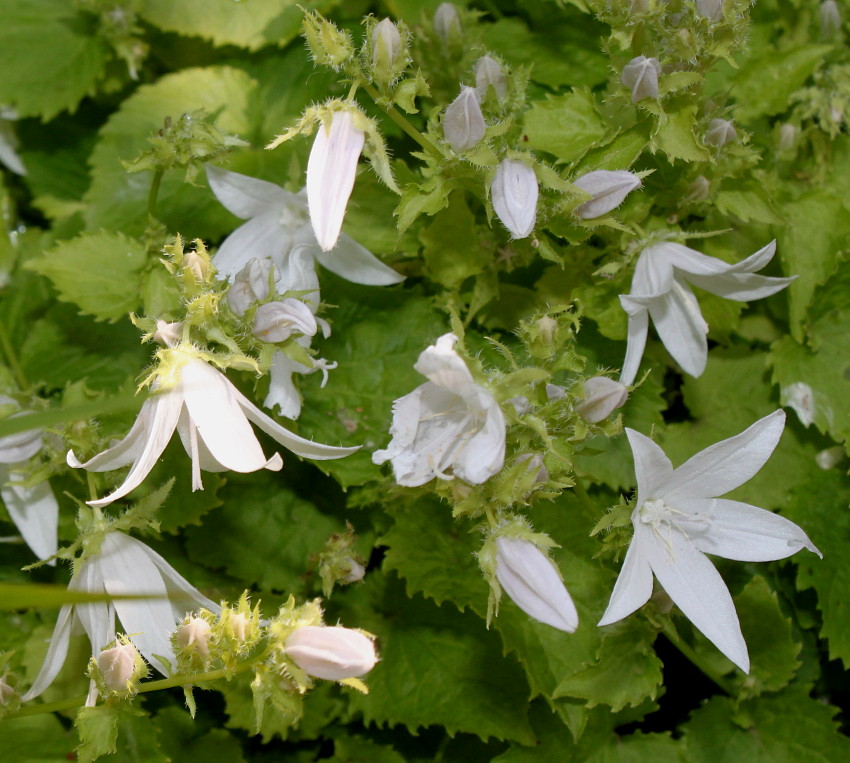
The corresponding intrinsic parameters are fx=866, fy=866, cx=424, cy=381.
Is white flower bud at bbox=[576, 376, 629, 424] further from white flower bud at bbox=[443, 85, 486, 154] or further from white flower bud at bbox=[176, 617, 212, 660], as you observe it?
white flower bud at bbox=[176, 617, 212, 660]

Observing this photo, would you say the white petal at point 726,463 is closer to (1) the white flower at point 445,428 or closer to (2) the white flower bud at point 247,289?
(1) the white flower at point 445,428

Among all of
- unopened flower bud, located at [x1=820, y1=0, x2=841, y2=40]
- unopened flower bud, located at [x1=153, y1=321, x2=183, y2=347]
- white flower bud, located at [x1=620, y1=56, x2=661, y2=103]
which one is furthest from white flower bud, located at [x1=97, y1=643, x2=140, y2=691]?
unopened flower bud, located at [x1=820, y1=0, x2=841, y2=40]

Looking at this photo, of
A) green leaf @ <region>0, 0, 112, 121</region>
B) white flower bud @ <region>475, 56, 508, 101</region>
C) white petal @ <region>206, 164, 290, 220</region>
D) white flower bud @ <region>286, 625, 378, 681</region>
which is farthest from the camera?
green leaf @ <region>0, 0, 112, 121</region>

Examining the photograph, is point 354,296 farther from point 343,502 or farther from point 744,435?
point 744,435

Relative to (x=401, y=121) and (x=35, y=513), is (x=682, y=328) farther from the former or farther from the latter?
(x=35, y=513)

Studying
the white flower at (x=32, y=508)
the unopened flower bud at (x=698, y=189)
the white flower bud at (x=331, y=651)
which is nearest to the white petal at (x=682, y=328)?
the unopened flower bud at (x=698, y=189)

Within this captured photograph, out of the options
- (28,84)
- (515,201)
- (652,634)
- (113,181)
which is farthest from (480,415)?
(28,84)
